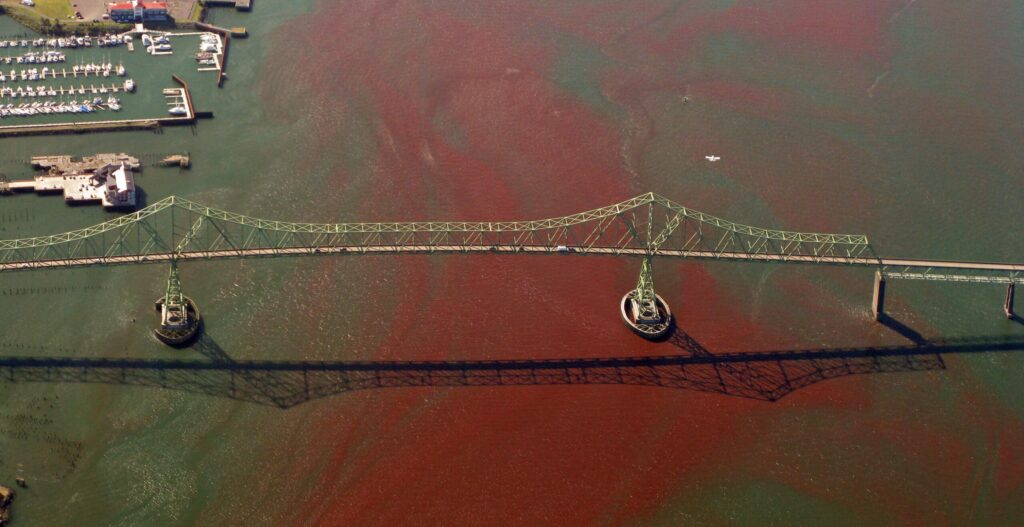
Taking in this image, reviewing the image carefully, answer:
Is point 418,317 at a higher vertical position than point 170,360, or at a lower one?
higher

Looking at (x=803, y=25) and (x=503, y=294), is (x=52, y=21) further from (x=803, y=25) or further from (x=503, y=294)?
(x=803, y=25)

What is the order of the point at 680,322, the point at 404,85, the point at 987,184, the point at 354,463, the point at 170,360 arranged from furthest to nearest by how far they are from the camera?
the point at 404,85
the point at 987,184
the point at 680,322
the point at 170,360
the point at 354,463

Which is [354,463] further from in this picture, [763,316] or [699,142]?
[699,142]

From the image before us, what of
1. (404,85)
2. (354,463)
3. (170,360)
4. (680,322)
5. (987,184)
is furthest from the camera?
(404,85)

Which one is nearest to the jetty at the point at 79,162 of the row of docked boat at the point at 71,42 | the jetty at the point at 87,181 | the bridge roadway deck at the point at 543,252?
the jetty at the point at 87,181

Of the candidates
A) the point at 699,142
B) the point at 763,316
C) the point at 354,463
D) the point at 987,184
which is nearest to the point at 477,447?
the point at 354,463

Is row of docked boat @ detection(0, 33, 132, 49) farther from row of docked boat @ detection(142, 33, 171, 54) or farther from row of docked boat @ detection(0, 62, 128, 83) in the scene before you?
row of docked boat @ detection(0, 62, 128, 83)

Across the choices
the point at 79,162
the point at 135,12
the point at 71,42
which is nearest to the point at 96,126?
the point at 79,162
